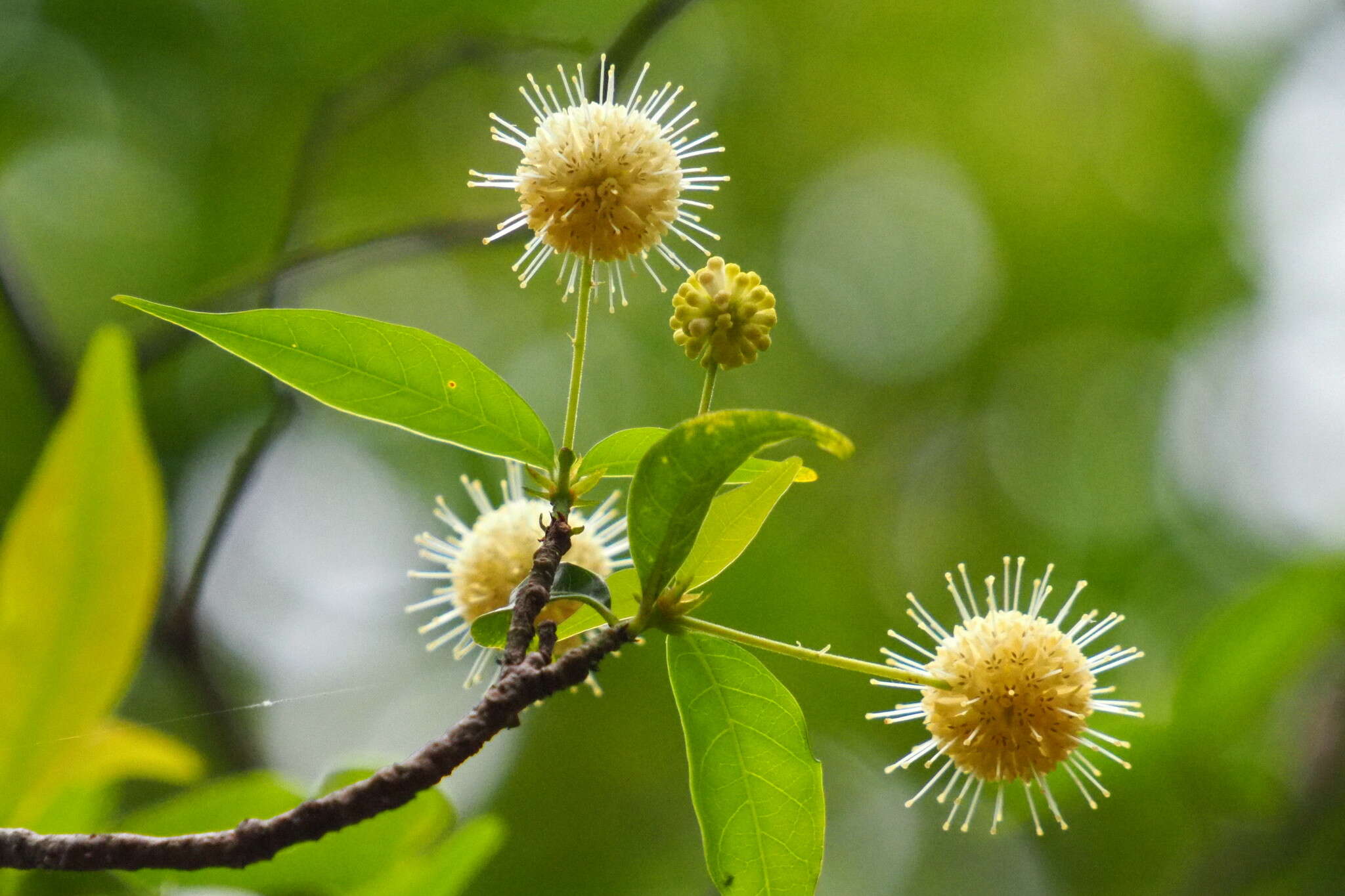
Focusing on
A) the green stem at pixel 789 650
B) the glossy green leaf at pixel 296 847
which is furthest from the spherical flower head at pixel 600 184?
the glossy green leaf at pixel 296 847

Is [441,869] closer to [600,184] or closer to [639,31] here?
[600,184]

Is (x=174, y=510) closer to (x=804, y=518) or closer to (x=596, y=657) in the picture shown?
(x=804, y=518)

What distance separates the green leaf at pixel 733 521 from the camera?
1627 mm

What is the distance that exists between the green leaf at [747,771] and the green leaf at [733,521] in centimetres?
11

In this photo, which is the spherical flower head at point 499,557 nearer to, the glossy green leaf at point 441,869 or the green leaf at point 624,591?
the green leaf at point 624,591

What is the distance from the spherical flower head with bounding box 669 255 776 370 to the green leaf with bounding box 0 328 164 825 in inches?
41.1

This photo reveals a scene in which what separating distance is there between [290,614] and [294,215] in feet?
8.42

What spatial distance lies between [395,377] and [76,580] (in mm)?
933

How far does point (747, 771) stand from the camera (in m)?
1.62

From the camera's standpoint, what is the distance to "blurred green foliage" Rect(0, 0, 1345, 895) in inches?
160

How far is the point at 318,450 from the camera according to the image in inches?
228

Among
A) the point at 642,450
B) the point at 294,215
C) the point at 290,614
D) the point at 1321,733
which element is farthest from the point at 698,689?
the point at 290,614

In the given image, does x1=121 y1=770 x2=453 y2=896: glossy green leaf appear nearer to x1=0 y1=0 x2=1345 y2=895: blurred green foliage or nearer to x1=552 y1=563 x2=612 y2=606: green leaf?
x1=552 y1=563 x2=612 y2=606: green leaf

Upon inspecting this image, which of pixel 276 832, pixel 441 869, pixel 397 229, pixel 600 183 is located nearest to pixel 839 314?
pixel 397 229
